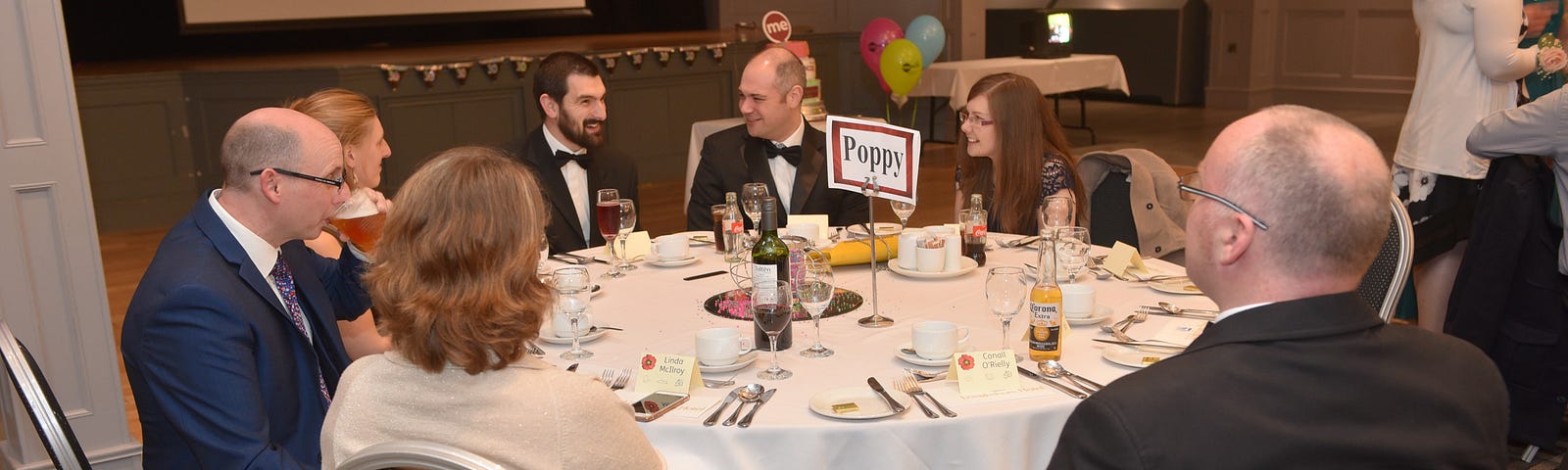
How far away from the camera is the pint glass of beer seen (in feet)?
8.51

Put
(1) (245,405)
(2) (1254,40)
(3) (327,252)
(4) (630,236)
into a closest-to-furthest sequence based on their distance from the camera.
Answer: (1) (245,405), (3) (327,252), (4) (630,236), (2) (1254,40)

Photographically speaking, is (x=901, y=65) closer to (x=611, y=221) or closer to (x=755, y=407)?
(x=611, y=221)

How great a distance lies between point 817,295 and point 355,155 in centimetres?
134

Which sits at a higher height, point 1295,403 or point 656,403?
point 1295,403

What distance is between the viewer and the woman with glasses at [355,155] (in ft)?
9.33

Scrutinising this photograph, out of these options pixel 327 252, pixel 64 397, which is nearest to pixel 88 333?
pixel 64 397

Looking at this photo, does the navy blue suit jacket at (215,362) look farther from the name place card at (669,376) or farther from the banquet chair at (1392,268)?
the banquet chair at (1392,268)

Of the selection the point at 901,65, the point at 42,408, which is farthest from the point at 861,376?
the point at 901,65

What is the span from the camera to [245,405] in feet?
6.53

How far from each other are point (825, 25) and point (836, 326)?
837 centimetres

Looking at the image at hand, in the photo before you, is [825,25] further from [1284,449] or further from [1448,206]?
[1284,449]

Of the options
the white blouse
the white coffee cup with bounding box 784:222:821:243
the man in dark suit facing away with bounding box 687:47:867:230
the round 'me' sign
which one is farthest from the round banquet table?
the round 'me' sign

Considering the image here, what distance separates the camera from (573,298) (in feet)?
8.01

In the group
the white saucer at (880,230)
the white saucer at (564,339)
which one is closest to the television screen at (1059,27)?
the white saucer at (880,230)
